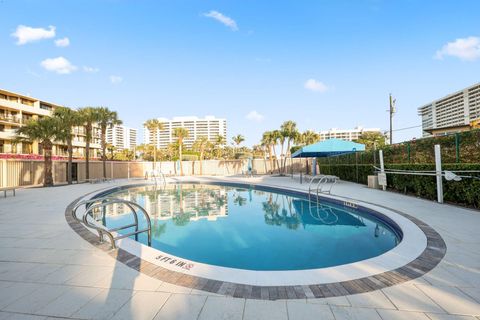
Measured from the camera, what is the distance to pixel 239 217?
22.2ft

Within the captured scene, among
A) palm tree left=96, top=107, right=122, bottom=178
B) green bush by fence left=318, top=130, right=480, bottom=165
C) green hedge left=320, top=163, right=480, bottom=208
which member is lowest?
green hedge left=320, top=163, right=480, bottom=208

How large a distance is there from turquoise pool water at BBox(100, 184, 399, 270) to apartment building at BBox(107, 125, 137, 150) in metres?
133

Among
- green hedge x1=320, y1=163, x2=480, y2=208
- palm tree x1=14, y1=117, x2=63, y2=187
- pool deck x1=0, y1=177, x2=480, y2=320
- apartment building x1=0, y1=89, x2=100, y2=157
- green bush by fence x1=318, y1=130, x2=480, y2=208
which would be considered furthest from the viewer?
apartment building x1=0, y1=89, x2=100, y2=157

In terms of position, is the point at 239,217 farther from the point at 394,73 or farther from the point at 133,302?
the point at 394,73

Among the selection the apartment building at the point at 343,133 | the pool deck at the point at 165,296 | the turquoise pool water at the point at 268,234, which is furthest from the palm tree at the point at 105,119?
the apartment building at the point at 343,133

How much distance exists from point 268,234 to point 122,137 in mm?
153293

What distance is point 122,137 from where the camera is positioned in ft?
452

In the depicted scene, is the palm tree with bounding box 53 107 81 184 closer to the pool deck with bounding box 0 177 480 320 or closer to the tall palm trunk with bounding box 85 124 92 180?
the tall palm trunk with bounding box 85 124 92 180

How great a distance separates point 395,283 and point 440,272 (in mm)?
692

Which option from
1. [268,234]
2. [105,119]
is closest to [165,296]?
[268,234]

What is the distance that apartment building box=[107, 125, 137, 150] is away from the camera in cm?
12801

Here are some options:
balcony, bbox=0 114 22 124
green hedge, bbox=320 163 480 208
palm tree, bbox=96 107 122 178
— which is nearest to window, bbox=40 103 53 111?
balcony, bbox=0 114 22 124

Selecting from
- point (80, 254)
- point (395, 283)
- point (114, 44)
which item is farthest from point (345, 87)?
point (80, 254)

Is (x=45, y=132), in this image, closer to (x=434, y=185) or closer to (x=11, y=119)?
(x=434, y=185)
